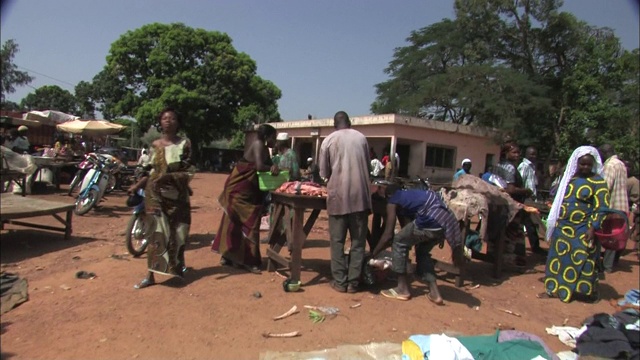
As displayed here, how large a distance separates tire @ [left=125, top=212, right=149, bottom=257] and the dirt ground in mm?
119

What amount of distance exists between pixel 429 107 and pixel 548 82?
5.91 meters

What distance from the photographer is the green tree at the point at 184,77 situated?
80.6 feet

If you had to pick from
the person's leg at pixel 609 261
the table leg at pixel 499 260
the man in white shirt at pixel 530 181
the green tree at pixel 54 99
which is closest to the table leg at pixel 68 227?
the table leg at pixel 499 260

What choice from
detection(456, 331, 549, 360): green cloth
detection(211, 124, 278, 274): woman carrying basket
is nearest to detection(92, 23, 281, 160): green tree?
detection(211, 124, 278, 274): woman carrying basket

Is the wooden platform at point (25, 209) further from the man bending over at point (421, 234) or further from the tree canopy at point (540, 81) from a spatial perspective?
the tree canopy at point (540, 81)

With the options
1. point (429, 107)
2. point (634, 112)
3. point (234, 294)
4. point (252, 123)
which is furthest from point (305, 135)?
point (234, 294)

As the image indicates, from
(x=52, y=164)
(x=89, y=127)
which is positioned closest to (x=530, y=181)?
(x=52, y=164)

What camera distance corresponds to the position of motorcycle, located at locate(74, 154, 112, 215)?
789cm

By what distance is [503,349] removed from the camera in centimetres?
323

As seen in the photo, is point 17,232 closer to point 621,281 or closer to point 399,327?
point 399,327

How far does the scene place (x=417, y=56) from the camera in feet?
90.0

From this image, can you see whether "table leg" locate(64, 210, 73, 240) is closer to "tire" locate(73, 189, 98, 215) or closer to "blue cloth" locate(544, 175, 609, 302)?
"tire" locate(73, 189, 98, 215)

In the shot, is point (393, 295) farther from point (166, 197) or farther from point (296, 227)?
point (166, 197)

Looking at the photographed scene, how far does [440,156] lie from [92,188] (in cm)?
1684
